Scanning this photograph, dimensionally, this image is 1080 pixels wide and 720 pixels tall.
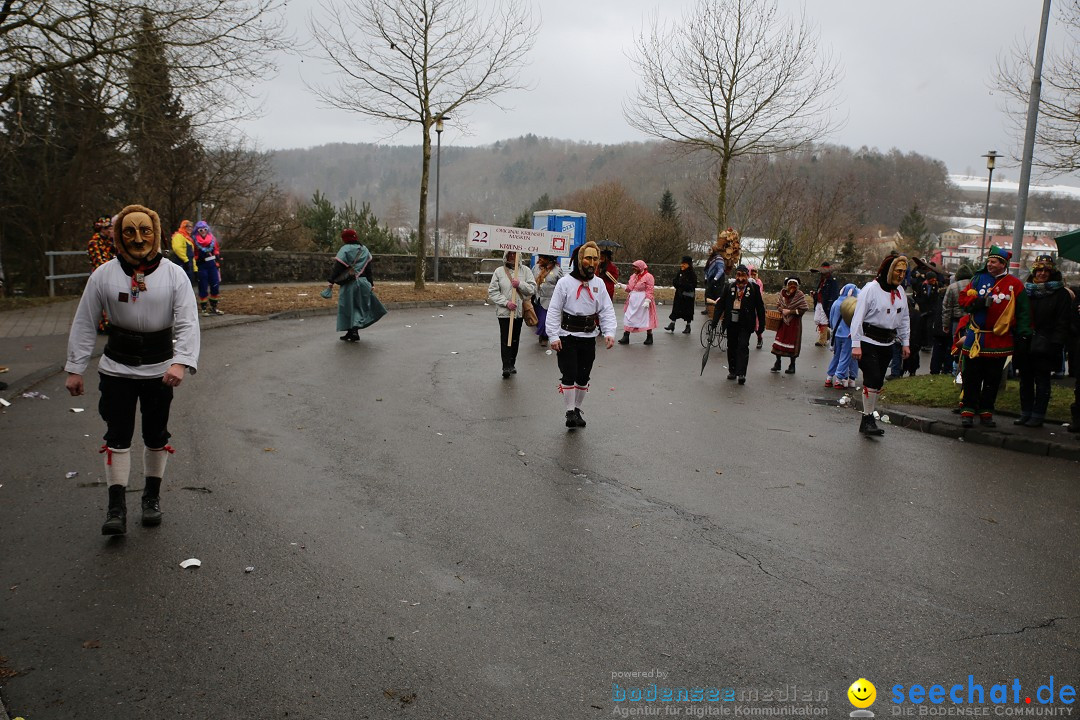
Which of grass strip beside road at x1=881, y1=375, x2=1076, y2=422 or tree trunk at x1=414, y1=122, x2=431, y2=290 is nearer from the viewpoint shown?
grass strip beside road at x1=881, y1=375, x2=1076, y2=422

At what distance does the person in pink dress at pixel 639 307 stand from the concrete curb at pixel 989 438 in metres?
7.37

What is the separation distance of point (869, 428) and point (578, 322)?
3.48 meters

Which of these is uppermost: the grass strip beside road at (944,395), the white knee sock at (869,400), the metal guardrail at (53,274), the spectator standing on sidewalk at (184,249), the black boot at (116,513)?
the spectator standing on sidewalk at (184,249)

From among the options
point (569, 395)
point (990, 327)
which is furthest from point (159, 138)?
point (990, 327)

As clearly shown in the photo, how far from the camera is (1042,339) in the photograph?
31.0 feet

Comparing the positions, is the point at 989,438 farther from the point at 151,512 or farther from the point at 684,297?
the point at 684,297

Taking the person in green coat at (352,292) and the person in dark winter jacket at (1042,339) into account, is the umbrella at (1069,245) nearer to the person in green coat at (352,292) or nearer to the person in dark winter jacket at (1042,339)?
the person in dark winter jacket at (1042,339)

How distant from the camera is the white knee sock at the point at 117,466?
532 centimetres

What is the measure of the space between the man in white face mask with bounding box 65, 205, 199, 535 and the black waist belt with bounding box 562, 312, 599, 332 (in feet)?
14.4

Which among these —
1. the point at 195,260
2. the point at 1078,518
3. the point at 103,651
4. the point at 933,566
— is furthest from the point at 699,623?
the point at 195,260

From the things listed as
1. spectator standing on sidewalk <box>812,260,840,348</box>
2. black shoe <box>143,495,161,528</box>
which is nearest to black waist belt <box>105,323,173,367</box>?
black shoe <box>143,495,161,528</box>

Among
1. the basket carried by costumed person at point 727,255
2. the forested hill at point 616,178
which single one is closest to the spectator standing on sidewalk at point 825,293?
the basket carried by costumed person at point 727,255

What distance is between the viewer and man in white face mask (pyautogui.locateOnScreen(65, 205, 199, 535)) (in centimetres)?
525

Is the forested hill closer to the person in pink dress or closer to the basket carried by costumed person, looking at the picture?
the basket carried by costumed person
